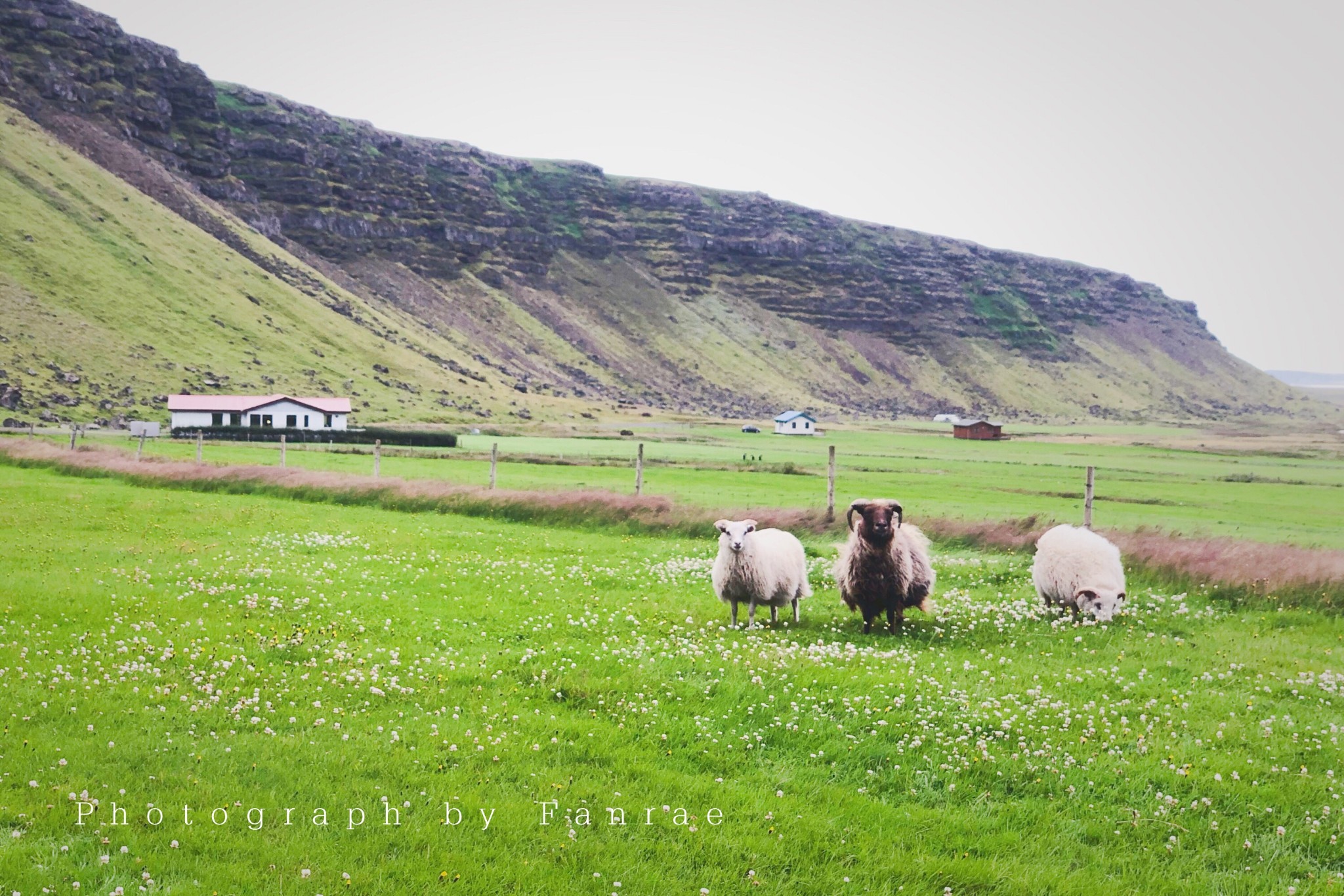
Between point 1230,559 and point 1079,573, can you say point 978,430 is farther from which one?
point 1079,573

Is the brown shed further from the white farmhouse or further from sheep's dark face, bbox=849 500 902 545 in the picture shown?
sheep's dark face, bbox=849 500 902 545

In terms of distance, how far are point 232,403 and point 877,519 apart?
101m

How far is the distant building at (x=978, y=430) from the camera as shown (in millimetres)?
143500

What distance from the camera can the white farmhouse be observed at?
9775cm

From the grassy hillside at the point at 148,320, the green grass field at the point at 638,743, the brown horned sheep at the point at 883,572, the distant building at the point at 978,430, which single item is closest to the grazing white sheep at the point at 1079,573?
the green grass field at the point at 638,743

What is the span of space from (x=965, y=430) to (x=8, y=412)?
133m

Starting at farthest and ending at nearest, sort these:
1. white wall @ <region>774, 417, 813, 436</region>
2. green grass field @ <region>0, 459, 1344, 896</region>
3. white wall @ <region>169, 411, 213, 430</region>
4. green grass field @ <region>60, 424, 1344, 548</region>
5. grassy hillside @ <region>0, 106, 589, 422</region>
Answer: white wall @ <region>774, 417, 813, 436</region>, grassy hillside @ <region>0, 106, 589, 422</region>, white wall @ <region>169, 411, 213, 430</region>, green grass field @ <region>60, 424, 1344, 548</region>, green grass field @ <region>0, 459, 1344, 896</region>

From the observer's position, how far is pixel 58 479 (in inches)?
1590

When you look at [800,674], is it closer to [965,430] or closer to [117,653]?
[117,653]

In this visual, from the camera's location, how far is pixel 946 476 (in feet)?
221

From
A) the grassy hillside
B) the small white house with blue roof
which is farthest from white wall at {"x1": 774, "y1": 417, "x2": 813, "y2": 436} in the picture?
the grassy hillside

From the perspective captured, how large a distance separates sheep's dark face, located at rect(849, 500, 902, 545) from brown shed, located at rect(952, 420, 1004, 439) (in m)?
132

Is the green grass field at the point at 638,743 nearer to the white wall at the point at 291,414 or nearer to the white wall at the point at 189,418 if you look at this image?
the white wall at the point at 189,418

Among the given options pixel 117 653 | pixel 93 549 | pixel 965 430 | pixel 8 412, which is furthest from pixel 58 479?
pixel 965 430
